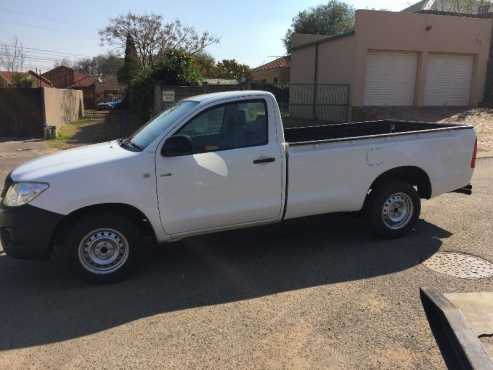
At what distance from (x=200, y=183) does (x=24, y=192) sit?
65.6 inches

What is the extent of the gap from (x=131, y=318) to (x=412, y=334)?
7.74ft

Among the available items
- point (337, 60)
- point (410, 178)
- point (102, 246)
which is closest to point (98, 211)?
point (102, 246)

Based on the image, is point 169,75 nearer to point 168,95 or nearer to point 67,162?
point 168,95

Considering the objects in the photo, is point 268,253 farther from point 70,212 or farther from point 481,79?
point 481,79

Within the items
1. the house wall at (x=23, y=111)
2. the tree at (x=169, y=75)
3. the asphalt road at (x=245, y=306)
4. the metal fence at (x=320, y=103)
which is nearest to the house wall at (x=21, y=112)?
the house wall at (x=23, y=111)

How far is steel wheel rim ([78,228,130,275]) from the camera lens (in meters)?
4.39

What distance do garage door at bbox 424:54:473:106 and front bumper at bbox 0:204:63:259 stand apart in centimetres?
1948

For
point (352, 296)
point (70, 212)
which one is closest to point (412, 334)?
point (352, 296)

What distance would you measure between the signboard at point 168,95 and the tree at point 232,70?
36.5 meters

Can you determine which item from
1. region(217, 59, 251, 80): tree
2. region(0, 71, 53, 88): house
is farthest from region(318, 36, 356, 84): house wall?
region(217, 59, 251, 80): tree

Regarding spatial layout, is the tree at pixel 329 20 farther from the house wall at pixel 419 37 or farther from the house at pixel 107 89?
the house at pixel 107 89

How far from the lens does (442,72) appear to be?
20.3 m

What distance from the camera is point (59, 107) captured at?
2164 cm

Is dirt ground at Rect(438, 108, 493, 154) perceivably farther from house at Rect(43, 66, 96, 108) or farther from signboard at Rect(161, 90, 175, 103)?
house at Rect(43, 66, 96, 108)
